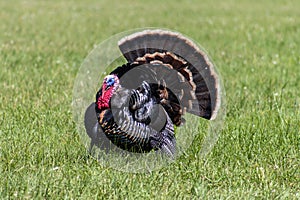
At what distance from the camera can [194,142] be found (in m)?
6.25

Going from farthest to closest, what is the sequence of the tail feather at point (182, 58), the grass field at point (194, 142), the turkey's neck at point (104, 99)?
the tail feather at point (182, 58) → the turkey's neck at point (104, 99) → the grass field at point (194, 142)

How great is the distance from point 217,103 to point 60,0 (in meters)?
16.6

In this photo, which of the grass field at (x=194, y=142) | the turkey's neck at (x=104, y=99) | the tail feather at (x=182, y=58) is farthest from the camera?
the tail feather at (x=182, y=58)

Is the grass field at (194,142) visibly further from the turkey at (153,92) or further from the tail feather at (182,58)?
the tail feather at (182,58)

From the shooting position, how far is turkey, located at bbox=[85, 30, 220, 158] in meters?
5.54

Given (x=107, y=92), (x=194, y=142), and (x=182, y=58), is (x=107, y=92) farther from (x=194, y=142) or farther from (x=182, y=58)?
(x=194, y=142)

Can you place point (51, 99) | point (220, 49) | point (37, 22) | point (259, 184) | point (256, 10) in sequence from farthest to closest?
1. point (256, 10)
2. point (37, 22)
3. point (220, 49)
4. point (51, 99)
5. point (259, 184)

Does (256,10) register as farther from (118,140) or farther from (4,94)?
(118,140)

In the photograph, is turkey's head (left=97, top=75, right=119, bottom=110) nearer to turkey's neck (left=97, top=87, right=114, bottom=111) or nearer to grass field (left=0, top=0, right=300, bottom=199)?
turkey's neck (left=97, top=87, right=114, bottom=111)

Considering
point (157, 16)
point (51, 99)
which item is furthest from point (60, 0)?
point (51, 99)

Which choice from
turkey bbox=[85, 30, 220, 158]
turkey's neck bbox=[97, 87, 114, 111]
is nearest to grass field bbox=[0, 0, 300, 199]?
turkey bbox=[85, 30, 220, 158]

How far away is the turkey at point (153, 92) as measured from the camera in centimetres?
554

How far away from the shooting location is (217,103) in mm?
5949

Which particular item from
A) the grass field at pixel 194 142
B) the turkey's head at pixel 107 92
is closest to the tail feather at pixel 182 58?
the turkey's head at pixel 107 92
